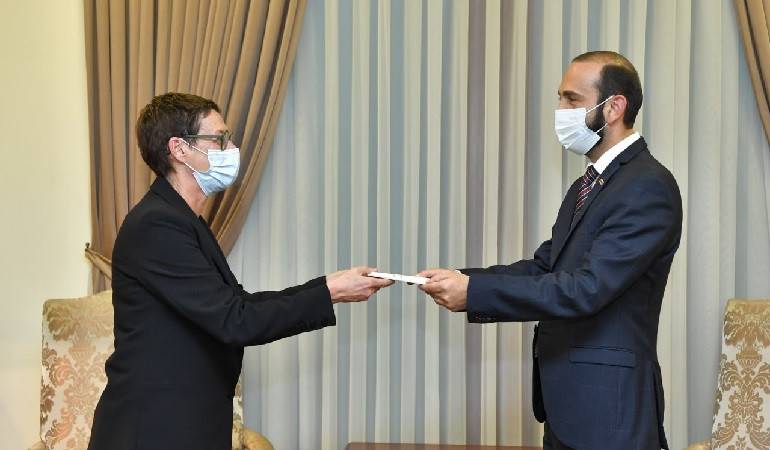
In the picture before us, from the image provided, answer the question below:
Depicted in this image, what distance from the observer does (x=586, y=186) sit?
2.64 meters

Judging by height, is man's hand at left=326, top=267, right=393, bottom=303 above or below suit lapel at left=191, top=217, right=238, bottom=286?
below

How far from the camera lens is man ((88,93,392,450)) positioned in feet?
7.13

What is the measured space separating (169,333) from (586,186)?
4.41 ft

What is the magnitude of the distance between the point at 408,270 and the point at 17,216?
5.65 feet

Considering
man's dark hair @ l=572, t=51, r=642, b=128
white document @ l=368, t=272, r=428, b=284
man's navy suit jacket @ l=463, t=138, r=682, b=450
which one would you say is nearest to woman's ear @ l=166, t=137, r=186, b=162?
white document @ l=368, t=272, r=428, b=284

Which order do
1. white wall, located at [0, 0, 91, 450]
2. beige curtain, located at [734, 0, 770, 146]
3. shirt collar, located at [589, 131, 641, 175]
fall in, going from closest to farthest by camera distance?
shirt collar, located at [589, 131, 641, 175] → beige curtain, located at [734, 0, 770, 146] → white wall, located at [0, 0, 91, 450]

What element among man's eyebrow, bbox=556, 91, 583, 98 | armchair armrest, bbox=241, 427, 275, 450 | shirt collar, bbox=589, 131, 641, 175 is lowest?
armchair armrest, bbox=241, 427, 275, 450

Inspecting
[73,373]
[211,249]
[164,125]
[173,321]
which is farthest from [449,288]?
[73,373]

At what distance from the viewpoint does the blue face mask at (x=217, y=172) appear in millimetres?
2424

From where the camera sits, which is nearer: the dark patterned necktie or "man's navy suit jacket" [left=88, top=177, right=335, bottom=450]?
"man's navy suit jacket" [left=88, top=177, right=335, bottom=450]

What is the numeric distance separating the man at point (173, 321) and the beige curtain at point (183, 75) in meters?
1.31

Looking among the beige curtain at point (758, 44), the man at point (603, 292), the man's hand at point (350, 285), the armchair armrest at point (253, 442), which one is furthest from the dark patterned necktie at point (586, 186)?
the armchair armrest at point (253, 442)

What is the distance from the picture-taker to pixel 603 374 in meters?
2.32

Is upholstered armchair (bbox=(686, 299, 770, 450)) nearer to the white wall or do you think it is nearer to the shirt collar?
the shirt collar
